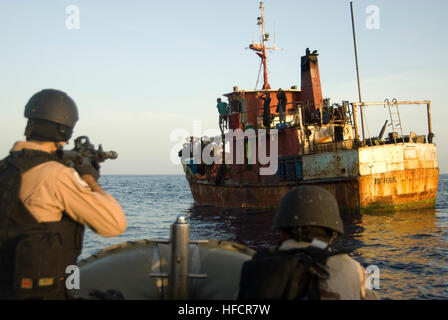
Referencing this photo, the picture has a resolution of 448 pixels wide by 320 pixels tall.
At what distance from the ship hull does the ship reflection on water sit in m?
0.50

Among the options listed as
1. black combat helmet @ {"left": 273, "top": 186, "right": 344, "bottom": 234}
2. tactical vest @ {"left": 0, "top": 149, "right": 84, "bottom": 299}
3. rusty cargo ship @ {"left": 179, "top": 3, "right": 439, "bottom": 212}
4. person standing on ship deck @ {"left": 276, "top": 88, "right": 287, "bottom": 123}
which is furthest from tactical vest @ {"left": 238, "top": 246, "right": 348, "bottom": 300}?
person standing on ship deck @ {"left": 276, "top": 88, "right": 287, "bottom": 123}

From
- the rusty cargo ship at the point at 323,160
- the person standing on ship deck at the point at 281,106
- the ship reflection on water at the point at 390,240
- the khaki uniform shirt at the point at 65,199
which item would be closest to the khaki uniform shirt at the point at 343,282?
the khaki uniform shirt at the point at 65,199

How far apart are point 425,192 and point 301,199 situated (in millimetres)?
16938

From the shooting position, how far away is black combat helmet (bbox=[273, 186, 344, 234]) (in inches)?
102

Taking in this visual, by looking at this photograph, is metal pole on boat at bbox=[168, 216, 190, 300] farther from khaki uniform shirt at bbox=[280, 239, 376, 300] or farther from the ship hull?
the ship hull

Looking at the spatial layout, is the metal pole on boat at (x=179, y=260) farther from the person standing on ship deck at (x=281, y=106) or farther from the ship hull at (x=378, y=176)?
the person standing on ship deck at (x=281, y=106)

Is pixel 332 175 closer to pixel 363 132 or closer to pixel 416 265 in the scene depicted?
pixel 363 132

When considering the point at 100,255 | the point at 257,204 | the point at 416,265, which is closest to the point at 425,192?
the point at 257,204

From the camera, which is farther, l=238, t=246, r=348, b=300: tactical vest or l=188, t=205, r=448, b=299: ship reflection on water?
l=188, t=205, r=448, b=299: ship reflection on water

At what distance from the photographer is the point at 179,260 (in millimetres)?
3666

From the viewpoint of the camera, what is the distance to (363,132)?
1605cm

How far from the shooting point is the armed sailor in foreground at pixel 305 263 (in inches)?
86.0

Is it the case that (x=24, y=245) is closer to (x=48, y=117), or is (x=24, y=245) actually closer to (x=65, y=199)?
(x=65, y=199)

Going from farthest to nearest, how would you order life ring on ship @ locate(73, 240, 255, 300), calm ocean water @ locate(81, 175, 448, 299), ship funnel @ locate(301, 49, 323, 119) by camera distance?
ship funnel @ locate(301, 49, 323, 119), calm ocean water @ locate(81, 175, 448, 299), life ring on ship @ locate(73, 240, 255, 300)
